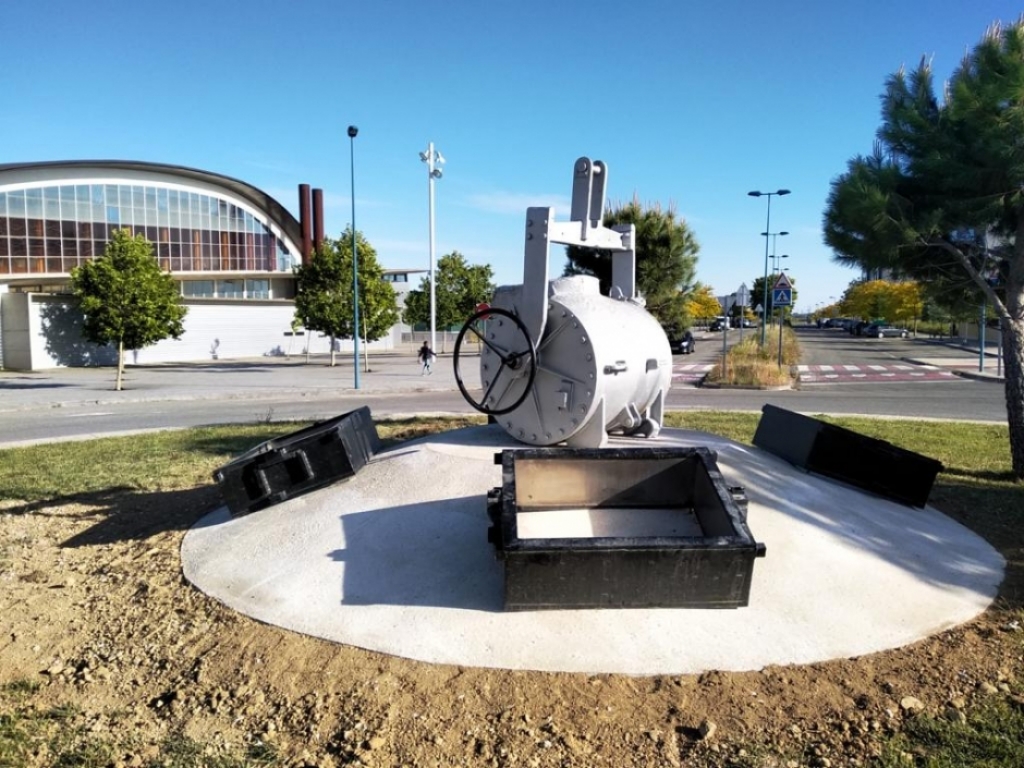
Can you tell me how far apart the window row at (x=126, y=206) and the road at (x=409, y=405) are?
27.7 meters

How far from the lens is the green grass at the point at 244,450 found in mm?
3426

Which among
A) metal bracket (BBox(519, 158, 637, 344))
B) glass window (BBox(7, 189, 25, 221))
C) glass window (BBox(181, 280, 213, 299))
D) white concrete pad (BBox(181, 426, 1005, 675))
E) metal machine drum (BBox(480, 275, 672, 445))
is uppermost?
glass window (BBox(7, 189, 25, 221))

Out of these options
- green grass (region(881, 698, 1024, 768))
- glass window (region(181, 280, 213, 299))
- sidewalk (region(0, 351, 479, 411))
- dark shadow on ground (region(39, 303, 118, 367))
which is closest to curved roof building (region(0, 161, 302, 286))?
glass window (region(181, 280, 213, 299))

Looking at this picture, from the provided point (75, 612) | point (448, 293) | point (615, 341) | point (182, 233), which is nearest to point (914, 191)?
point (615, 341)

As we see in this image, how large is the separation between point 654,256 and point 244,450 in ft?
49.6

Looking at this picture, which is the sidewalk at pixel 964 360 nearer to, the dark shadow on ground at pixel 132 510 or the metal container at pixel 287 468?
the metal container at pixel 287 468

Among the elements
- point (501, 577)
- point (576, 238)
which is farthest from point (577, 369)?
point (501, 577)

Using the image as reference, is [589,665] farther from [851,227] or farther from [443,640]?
[851,227]

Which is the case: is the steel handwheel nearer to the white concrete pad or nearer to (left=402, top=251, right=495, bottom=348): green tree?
the white concrete pad

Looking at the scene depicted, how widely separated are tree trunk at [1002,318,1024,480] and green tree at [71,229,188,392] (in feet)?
71.2

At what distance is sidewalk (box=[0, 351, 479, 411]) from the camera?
20.9 meters

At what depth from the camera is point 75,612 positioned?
5109 mm

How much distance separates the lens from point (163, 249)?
4709cm

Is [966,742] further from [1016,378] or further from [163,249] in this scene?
[163,249]
